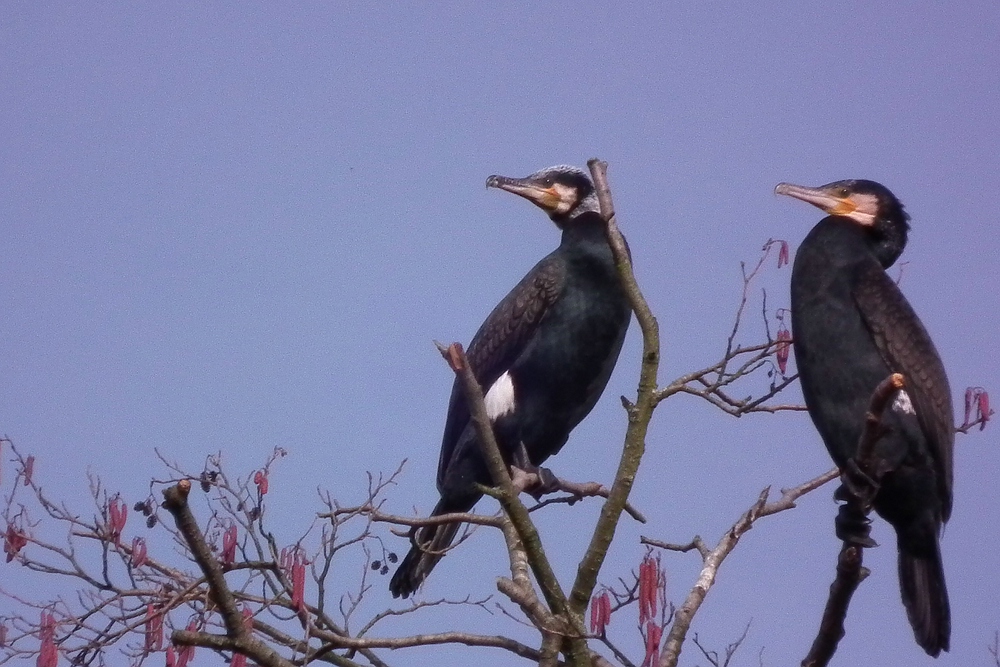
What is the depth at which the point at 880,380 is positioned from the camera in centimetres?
391

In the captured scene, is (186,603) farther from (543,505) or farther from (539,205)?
(539,205)

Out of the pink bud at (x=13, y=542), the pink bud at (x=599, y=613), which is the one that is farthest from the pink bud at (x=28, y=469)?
the pink bud at (x=599, y=613)

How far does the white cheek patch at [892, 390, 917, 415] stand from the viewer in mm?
3873

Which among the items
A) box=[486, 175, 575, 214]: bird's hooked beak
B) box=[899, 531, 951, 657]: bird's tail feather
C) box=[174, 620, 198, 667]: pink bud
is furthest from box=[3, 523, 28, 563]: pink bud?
box=[899, 531, 951, 657]: bird's tail feather

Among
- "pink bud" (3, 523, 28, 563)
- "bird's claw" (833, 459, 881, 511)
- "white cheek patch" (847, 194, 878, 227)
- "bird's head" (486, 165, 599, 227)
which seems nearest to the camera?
"bird's claw" (833, 459, 881, 511)

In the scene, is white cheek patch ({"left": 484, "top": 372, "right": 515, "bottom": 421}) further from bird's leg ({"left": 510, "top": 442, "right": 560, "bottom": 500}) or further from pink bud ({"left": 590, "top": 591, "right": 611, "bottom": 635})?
pink bud ({"left": 590, "top": 591, "right": 611, "bottom": 635})

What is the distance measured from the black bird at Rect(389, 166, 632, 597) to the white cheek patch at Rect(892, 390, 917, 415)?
56.2 inches

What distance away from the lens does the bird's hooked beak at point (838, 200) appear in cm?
434

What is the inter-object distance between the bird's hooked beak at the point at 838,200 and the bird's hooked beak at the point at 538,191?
1304mm

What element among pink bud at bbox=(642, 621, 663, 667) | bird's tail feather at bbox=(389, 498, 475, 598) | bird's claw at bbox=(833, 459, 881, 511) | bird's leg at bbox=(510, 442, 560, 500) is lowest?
pink bud at bbox=(642, 621, 663, 667)

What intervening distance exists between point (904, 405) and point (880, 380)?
0.11 meters

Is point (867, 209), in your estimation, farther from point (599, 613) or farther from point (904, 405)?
point (599, 613)

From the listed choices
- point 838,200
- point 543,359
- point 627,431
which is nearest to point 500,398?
point 543,359

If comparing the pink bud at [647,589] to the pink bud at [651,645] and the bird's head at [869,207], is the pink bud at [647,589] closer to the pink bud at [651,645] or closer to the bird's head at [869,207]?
the pink bud at [651,645]
